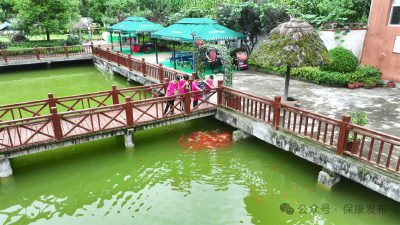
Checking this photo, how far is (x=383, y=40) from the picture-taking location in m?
12.0

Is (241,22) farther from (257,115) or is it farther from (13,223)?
(13,223)

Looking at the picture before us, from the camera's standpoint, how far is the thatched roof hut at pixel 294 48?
25.3 feet

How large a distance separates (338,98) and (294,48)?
3.79 m

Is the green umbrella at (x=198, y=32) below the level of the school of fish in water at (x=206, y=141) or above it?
above

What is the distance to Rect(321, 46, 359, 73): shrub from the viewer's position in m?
12.2

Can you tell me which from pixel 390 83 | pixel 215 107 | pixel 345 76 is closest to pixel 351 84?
pixel 345 76

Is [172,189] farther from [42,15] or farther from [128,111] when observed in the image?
[42,15]

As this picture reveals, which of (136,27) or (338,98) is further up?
(136,27)

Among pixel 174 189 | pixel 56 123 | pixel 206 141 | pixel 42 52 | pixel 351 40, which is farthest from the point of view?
pixel 42 52

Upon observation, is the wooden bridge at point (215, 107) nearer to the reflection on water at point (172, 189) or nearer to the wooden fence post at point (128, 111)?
the wooden fence post at point (128, 111)

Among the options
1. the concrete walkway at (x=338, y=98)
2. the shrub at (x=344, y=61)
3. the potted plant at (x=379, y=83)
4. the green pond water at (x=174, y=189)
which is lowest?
the green pond water at (x=174, y=189)

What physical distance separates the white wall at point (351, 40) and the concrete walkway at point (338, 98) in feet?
8.00

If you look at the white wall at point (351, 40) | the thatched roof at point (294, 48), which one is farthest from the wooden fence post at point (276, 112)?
the white wall at point (351, 40)

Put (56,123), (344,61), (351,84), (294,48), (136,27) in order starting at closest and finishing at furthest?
(56,123) → (294,48) → (351,84) → (344,61) → (136,27)
